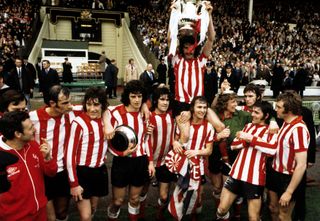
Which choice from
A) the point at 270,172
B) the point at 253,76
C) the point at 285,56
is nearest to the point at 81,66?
the point at 253,76

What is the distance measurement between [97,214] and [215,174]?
171 cm

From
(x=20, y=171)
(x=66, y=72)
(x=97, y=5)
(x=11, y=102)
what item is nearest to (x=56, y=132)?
(x=11, y=102)

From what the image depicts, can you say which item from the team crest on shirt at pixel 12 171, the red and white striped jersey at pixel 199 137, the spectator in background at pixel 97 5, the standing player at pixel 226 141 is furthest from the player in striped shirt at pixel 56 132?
the spectator in background at pixel 97 5

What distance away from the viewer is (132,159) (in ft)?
13.4

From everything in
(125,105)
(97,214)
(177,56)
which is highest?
(177,56)

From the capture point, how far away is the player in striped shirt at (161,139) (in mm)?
4449

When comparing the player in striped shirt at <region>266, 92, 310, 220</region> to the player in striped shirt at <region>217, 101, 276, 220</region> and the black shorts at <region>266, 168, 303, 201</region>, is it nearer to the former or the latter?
the black shorts at <region>266, 168, 303, 201</region>

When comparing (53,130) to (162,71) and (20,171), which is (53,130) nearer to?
(20,171)

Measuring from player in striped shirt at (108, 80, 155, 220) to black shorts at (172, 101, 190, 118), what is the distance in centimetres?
65

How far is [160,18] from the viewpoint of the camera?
78.7 feet

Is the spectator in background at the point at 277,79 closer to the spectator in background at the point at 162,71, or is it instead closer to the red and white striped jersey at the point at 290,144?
the spectator in background at the point at 162,71

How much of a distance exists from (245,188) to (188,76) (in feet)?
5.29

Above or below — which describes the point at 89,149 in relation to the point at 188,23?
below

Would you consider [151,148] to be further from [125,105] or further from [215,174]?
[215,174]
